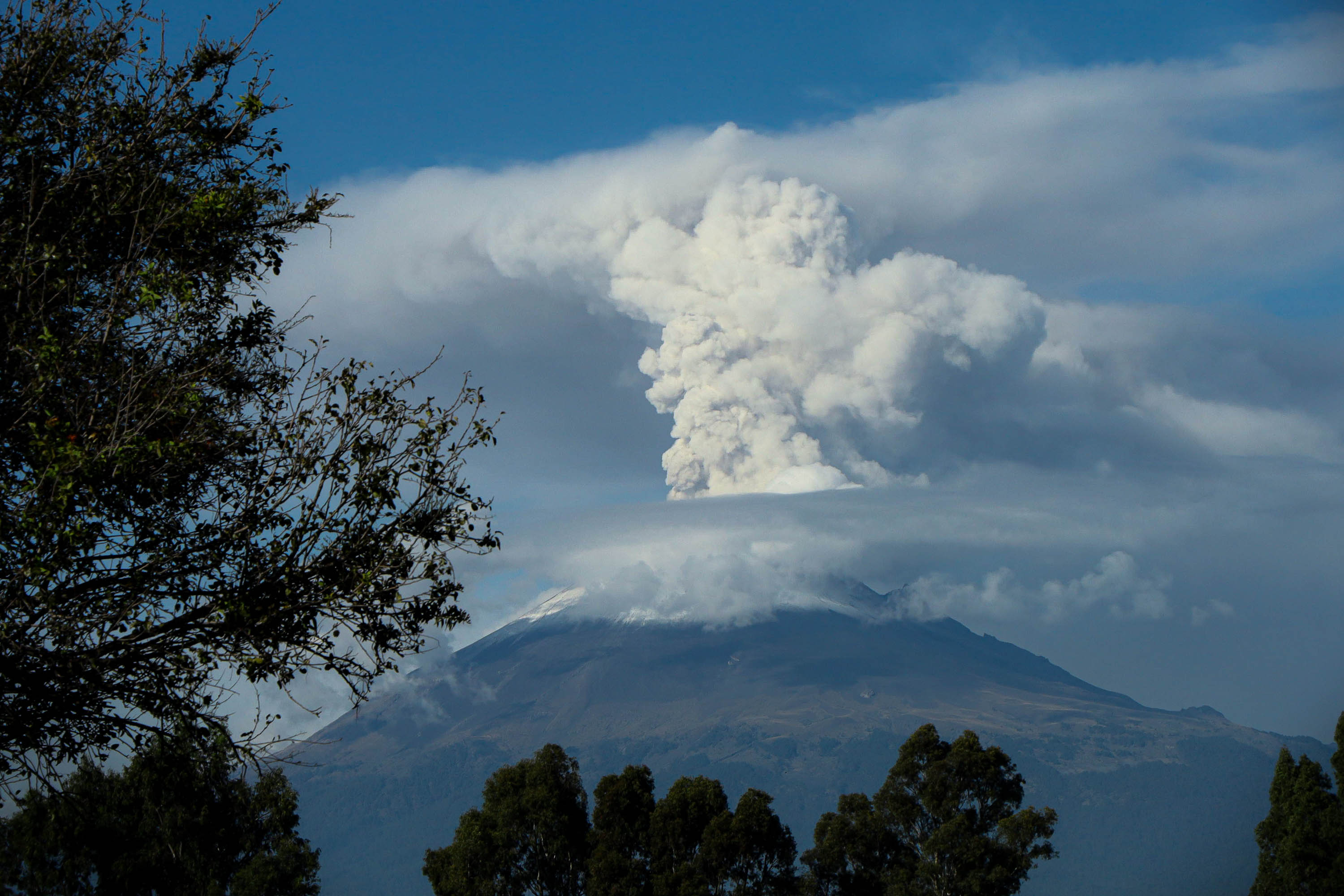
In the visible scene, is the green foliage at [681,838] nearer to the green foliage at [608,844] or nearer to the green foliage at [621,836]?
the green foliage at [608,844]

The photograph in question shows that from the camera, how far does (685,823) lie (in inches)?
1954

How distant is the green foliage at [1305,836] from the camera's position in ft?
149

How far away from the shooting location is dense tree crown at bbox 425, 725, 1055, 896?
48.1 meters

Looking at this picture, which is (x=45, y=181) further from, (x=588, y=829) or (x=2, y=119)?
(x=588, y=829)

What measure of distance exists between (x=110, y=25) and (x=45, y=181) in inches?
73.7

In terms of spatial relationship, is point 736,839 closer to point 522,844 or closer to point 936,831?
point 936,831

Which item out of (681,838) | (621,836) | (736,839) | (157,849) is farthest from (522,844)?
(157,849)

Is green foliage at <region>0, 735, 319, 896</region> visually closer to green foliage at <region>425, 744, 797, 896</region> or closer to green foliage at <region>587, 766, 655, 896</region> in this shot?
green foliage at <region>425, 744, 797, 896</region>

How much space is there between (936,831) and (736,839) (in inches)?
341

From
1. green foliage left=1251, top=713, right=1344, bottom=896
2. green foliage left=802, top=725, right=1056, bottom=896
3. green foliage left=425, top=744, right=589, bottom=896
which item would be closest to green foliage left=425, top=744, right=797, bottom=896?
green foliage left=425, top=744, right=589, bottom=896

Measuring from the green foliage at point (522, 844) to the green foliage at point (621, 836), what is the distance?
108cm

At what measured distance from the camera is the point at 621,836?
49.8 m

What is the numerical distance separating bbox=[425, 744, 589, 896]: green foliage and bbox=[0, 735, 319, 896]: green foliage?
11.6m

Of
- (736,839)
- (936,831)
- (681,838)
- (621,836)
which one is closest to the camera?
(736,839)
